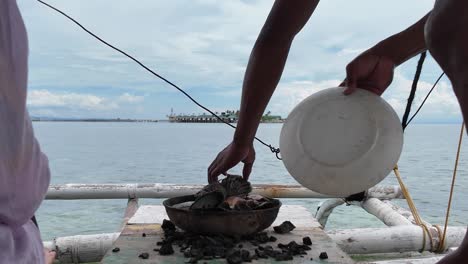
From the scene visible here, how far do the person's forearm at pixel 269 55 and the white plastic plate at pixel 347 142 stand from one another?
0.79 ft

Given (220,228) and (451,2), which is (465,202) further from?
(451,2)

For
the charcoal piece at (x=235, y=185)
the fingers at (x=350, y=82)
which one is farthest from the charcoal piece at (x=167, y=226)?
the fingers at (x=350, y=82)

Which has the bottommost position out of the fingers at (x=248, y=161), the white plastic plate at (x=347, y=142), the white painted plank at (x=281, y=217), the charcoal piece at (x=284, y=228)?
the white painted plank at (x=281, y=217)

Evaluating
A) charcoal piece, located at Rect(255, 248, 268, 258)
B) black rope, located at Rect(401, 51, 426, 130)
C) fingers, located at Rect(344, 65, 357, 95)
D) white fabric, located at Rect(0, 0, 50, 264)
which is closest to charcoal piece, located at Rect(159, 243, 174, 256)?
charcoal piece, located at Rect(255, 248, 268, 258)

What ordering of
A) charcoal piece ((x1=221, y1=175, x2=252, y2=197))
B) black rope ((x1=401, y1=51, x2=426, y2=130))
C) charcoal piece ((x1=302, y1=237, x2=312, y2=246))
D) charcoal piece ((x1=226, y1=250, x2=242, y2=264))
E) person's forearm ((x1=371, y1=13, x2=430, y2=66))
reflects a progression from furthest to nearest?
1. black rope ((x1=401, y1=51, x2=426, y2=130))
2. charcoal piece ((x1=221, y1=175, x2=252, y2=197))
3. charcoal piece ((x1=302, y1=237, x2=312, y2=246))
4. charcoal piece ((x1=226, y1=250, x2=242, y2=264))
5. person's forearm ((x1=371, y1=13, x2=430, y2=66))

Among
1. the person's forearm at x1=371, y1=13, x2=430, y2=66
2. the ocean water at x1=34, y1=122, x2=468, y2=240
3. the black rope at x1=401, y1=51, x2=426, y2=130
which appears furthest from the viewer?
the ocean water at x1=34, y1=122, x2=468, y2=240

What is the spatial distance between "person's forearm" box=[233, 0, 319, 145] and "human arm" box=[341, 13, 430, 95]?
0.94ft

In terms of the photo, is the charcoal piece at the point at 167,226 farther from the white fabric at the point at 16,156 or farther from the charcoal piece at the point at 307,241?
the white fabric at the point at 16,156

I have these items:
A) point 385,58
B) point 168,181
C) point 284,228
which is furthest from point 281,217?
point 168,181

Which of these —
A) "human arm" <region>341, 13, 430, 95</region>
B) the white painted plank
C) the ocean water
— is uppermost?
"human arm" <region>341, 13, 430, 95</region>

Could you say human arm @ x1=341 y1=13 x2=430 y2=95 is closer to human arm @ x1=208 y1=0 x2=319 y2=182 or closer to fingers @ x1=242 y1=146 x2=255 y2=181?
human arm @ x1=208 y1=0 x2=319 y2=182

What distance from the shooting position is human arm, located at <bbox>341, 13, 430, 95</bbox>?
5.97 ft

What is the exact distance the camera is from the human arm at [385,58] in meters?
1.82

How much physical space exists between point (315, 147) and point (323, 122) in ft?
0.36
